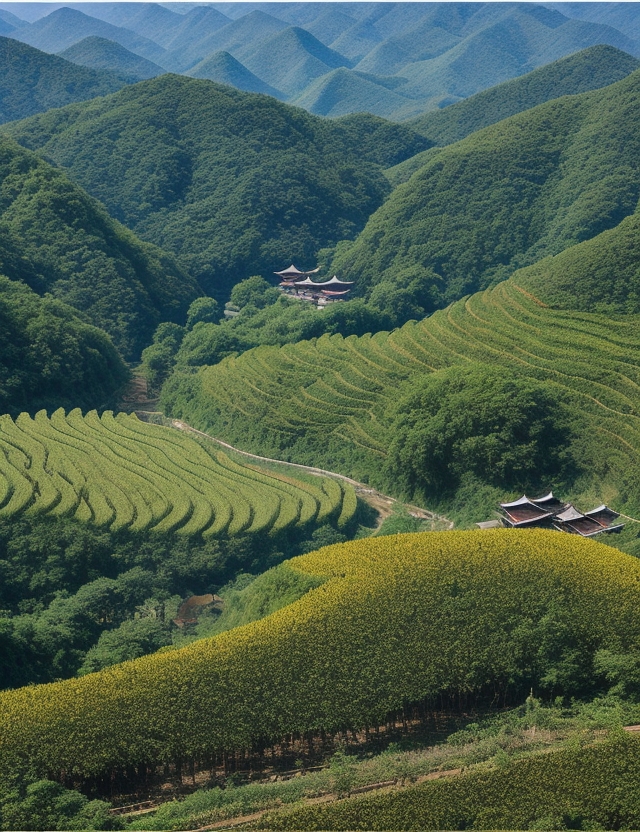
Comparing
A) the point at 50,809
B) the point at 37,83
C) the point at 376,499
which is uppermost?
the point at 37,83

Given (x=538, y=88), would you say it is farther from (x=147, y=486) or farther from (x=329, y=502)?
(x=147, y=486)

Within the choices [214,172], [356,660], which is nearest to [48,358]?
[356,660]

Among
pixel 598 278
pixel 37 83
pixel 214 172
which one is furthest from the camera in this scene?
pixel 37 83

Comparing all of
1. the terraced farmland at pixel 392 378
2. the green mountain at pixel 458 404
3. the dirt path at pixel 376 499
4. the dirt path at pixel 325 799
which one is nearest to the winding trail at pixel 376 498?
the dirt path at pixel 376 499

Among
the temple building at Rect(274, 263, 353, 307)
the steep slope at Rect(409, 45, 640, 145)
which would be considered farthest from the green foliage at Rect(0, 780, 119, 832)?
the steep slope at Rect(409, 45, 640, 145)

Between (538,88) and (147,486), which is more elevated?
(538,88)

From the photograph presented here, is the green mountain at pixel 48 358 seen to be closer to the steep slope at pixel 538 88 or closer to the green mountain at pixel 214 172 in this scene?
the green mountain at pixel 214 172

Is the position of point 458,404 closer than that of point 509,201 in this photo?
Yes
